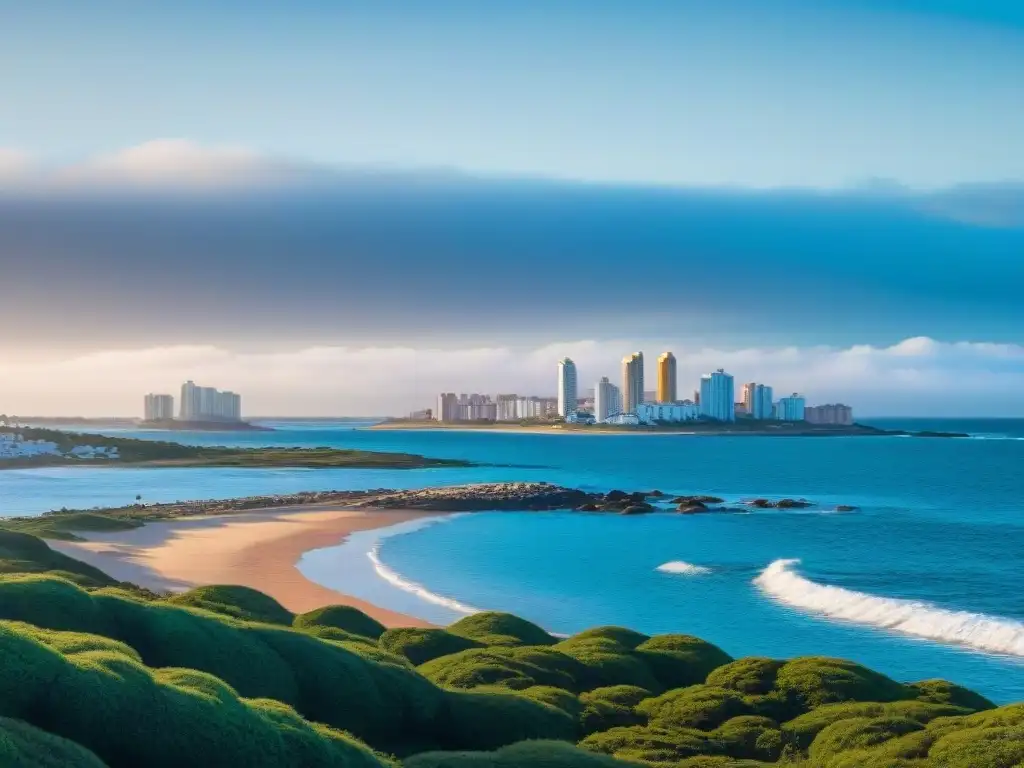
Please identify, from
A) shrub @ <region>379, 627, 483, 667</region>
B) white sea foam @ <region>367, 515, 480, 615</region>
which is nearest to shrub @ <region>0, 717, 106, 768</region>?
shrub @ <region>379, 627, 483, 667</region>

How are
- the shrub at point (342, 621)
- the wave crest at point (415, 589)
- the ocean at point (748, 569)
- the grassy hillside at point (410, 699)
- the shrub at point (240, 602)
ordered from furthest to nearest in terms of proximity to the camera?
1. the wave crest at point (415, 589)
2. the ocean at point (748, 569)
3. the shrub at point (342, 621)
4. the shrub at point (240, 602)
5. the grassy hillside at point (410, 699)

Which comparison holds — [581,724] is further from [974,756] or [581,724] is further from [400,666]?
[974,756]

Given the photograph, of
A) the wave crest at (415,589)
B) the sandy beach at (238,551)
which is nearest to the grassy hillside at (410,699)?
the sandy beach at (238,551)

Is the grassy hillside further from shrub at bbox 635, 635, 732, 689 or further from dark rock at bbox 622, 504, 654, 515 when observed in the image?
dark rock at bbox 622, 504, 654, 515

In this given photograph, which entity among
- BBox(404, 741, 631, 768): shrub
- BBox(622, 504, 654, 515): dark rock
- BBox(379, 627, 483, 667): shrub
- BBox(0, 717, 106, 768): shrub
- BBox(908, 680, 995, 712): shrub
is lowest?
BBox(622, 504, 654, 515): dark rock

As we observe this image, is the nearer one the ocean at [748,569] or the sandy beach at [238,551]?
the ocean at [748,569]

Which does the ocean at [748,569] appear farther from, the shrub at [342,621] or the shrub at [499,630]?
the shrub at [342,621]

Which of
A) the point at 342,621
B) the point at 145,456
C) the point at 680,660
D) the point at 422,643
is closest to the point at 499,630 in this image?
the point at 422,643
